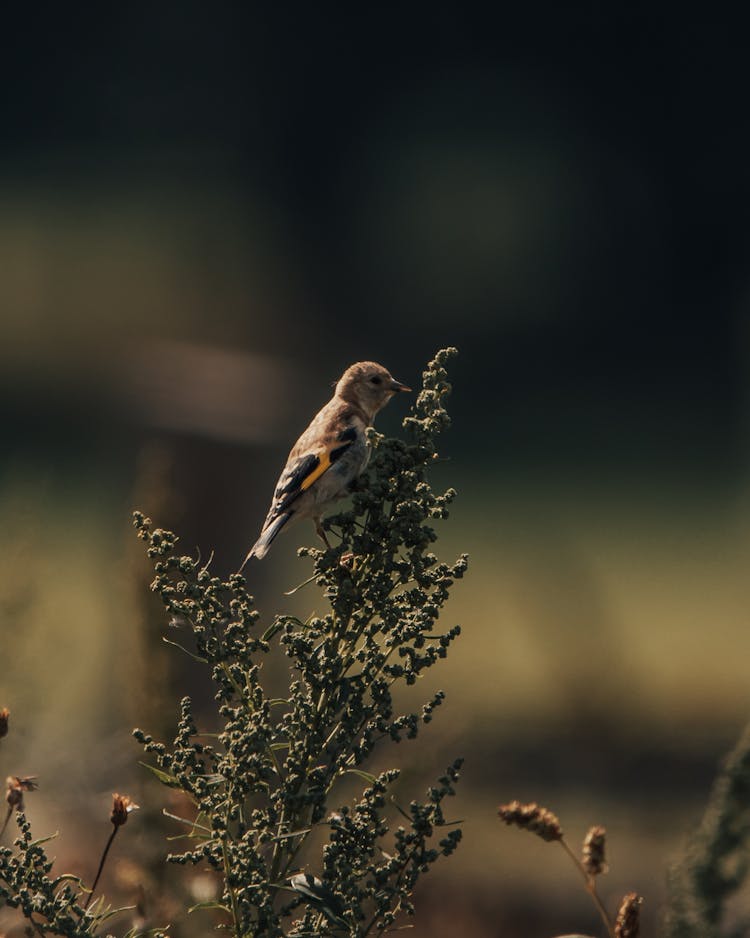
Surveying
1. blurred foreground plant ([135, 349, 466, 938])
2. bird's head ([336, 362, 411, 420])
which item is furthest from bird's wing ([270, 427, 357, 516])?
blurred foreground plant ([135, 349, 466, 938])

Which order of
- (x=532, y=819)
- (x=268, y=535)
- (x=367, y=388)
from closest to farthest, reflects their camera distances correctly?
(x=532, y=819) < (x=268, y=535) < (x=367, y=388)

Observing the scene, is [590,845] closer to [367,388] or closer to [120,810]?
[120,810]

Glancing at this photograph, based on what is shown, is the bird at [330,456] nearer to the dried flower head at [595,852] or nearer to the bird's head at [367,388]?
the bird's head at [367,388]

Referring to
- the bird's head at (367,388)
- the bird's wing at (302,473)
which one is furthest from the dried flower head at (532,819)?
the bird's head at (367,388)

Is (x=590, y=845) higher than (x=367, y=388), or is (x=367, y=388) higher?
(x=367, y=388)

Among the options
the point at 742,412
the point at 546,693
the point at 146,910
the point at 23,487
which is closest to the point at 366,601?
the point at 146,910

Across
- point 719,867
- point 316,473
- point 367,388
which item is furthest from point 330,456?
point 719,867

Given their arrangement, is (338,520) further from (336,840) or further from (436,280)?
(436,280)
